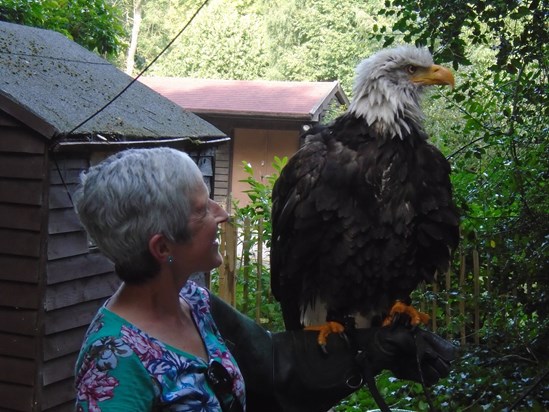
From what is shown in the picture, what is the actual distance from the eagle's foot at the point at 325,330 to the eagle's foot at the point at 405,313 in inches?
8.0

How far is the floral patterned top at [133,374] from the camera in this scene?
1372 mm

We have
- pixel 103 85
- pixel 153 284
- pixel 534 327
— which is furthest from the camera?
pixel 103 85

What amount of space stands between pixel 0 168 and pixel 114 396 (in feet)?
12.1

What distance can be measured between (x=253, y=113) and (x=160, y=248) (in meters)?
14.1

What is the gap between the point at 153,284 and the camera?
5.25 feet

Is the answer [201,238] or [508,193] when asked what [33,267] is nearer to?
[508,193]

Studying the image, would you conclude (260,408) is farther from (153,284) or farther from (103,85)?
(103,85)

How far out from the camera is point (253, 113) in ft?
50.9

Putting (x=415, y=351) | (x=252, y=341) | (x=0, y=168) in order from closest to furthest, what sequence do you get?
(x=252, y=341)
(x=415, y=351)
(x=0, y=168)

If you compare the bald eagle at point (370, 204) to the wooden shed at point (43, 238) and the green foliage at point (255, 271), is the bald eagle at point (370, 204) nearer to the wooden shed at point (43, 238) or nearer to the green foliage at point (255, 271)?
the wooden shed at point (43, 238)

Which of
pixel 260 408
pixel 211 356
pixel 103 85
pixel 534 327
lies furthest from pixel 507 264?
pixel 103 85

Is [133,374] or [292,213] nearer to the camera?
[133,374]

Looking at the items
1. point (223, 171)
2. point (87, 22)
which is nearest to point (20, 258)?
point (87, 22)

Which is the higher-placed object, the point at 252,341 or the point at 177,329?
the point at 177,329
